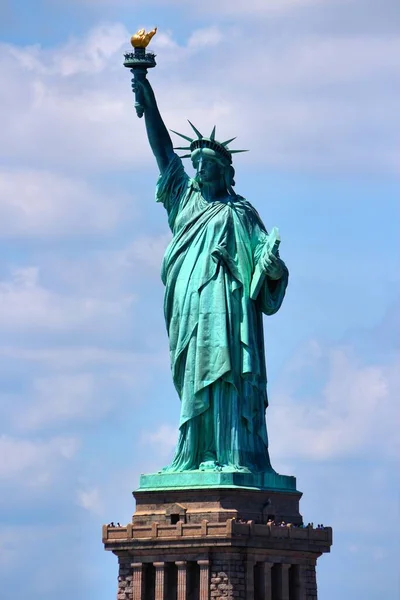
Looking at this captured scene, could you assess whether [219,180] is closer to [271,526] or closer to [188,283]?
[188,283]

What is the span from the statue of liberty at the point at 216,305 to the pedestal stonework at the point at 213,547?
2.73 feet

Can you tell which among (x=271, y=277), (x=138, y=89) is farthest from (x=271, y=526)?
(x=138, y=89)

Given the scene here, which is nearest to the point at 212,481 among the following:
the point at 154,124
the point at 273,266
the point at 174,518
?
the point at 174,518

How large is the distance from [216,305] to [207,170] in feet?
10.6

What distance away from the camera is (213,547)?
191 ft

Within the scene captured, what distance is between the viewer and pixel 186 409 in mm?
59625

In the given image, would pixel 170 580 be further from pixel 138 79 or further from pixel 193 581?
pixel 138 79

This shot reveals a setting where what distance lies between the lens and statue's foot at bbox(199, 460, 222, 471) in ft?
193

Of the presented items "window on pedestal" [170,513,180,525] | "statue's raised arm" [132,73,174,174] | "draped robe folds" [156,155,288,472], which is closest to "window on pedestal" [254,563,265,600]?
"window on pedestal" [170,513,180,525]

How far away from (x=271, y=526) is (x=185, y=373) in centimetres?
393

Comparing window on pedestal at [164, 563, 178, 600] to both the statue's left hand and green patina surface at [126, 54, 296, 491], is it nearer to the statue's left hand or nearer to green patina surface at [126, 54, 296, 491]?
green patina surface at [126, 54, 296, 491]

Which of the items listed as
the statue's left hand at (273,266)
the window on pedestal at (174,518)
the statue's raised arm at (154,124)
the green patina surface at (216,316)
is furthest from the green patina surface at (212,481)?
the statue's raised arm at (154,124)

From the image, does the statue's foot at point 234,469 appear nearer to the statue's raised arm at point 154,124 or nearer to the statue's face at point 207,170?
the statue's face at point 207,170

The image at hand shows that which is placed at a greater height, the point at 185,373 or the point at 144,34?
the point at 144,34
